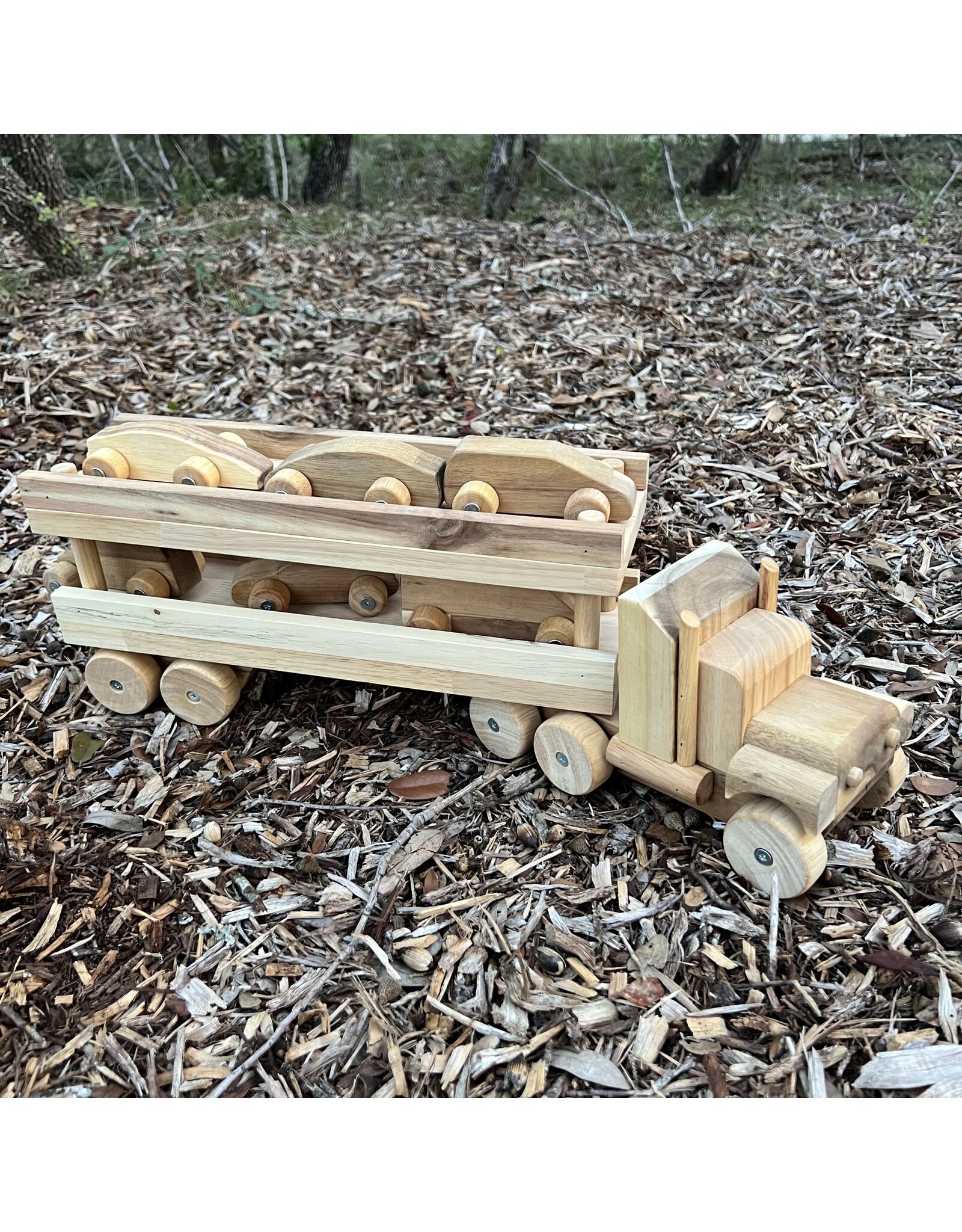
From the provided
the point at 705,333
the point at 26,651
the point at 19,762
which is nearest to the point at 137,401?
the point at 26,651

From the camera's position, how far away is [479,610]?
9.27 ft

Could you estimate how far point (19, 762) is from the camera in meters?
3.02

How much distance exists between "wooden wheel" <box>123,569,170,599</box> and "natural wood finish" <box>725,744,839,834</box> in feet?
5.89

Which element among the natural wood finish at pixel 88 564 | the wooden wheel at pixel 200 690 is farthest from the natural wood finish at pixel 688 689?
the natural wood finish at pixel 88 564

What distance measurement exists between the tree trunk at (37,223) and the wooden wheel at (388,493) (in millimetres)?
3748

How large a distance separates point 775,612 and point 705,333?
3.07 meters

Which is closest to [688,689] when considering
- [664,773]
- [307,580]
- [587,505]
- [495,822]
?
[664,773]

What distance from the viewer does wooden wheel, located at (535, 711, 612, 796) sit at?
2.63 meters

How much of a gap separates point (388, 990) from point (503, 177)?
6319 millimetres

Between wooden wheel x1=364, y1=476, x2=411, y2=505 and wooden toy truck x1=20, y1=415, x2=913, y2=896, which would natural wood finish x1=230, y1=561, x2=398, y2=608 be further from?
wooden wheel x1=364, y1=476, x2=411, y2=505

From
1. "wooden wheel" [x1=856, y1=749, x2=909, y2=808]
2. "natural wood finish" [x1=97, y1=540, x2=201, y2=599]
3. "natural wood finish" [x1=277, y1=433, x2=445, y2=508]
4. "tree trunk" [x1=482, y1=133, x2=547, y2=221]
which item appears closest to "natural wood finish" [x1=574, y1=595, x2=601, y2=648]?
"natural wood finish" [x1=277, y1=433, x2=445, y2=508]

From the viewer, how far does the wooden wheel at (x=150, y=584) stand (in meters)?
3.06

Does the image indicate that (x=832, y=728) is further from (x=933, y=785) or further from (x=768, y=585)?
(x=933, y=785)

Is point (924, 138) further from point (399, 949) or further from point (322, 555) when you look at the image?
point (399, 949)
